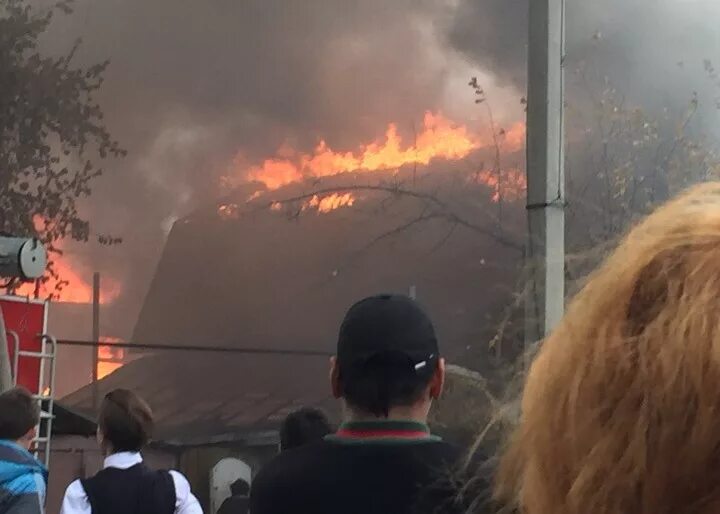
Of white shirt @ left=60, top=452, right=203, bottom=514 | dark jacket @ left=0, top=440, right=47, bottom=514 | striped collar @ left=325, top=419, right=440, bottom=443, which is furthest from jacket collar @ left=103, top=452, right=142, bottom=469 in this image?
striped collar @ left=325, top=419, right=440, bottom=443

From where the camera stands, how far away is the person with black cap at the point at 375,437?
1399mm

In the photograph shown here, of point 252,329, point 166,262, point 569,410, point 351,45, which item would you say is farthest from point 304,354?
point 569,410

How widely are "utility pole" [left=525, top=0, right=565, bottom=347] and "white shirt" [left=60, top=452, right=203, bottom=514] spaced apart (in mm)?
1050

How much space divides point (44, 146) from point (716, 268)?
5.45 meters

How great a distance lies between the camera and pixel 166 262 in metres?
5.58

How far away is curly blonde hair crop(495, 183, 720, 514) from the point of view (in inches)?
22.9

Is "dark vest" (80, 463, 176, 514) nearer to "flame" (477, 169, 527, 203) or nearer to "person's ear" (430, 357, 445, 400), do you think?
"person's ear" (430, 357, 445, 400)

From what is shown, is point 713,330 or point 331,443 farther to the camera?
point 331,443

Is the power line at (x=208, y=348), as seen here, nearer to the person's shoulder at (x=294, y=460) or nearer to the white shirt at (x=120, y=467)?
the white shirt at (x=120, y=467)

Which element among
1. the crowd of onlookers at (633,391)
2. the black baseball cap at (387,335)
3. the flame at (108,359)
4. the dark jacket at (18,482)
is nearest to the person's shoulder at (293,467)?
the black baseball cap at (387,335)

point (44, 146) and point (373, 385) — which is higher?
point (44, 146)

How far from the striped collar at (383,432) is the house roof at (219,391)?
3.67m

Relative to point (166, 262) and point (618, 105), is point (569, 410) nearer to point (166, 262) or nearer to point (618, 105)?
point (166, 262)

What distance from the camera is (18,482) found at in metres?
2.53
